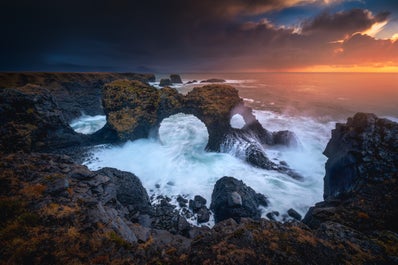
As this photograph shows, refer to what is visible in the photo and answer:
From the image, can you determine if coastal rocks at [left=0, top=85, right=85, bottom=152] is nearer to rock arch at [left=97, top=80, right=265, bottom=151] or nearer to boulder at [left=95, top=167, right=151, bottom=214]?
rock arch at [left=97, top=80, right=265, bottom=151]

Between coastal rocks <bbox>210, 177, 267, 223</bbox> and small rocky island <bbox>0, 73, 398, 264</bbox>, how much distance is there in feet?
0.26

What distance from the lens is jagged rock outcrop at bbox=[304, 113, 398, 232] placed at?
8430 mm

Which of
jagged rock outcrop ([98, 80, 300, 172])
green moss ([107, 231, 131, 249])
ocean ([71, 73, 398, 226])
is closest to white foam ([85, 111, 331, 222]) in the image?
ocean ([71, 73, 398, 226])

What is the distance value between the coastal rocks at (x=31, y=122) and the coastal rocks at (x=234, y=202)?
21.2 metres

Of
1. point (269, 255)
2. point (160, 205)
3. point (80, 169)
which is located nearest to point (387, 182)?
point (269, 255)

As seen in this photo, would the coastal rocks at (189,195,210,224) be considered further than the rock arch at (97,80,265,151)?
No

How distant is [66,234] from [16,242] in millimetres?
1386

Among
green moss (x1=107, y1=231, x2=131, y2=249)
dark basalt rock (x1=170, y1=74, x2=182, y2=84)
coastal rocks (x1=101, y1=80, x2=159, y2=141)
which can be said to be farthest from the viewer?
dark basalt rock (x1=170, y1=74, x2=182, y2=84)

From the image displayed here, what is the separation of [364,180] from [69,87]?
7191 cm

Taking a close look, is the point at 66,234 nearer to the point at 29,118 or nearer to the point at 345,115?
the point at 29,118

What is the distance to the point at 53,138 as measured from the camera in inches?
852

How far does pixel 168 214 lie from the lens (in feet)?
45.1

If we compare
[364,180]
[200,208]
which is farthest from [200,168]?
[364,180]

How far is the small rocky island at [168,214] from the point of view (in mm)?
6191
